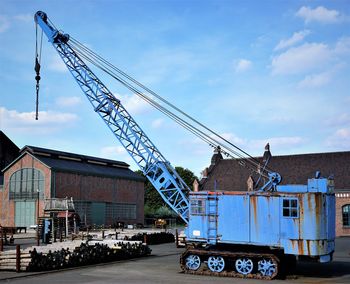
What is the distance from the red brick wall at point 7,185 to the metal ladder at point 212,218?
124 ft

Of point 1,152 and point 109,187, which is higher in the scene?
point 1,152

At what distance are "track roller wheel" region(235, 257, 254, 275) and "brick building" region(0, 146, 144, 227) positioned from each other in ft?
128

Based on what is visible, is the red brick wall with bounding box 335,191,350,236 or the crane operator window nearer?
the crane operator window

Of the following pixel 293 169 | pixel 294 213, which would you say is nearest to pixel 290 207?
pixel 294 213

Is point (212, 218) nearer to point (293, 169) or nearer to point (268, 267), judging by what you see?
point (268, 267)

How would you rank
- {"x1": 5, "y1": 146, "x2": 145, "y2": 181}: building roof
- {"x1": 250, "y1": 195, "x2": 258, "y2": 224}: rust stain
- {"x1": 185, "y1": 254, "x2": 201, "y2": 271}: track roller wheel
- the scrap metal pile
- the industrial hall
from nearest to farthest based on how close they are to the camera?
{"x1": 250, "y1": 195, "x2": 258, "y2": 224}: rust stain, {"x1": 185, "y1": 254, "x2": 201, "y2": 271}: track roller wheel, the scrap metal pile, the industrial hall, {"x1": 5, "y1": 146, "x2": 145, "y2": 181}: building roof

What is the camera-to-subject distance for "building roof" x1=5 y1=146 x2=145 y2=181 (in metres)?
54.8

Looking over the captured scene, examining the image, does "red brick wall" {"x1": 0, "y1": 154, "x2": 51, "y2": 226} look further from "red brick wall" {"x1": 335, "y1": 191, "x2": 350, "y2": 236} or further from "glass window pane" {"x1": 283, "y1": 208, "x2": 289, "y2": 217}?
"glass window pane" {"x1": 283, "y1": 208, "x2": 289, "y2": 217}

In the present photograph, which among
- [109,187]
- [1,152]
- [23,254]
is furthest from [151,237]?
[1,152]

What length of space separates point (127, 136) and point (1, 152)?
52.6 m

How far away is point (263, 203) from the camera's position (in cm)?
1791

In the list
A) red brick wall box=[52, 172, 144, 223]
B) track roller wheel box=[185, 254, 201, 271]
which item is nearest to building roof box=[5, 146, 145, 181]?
red brick wall box=[52, 172, 144, 223]

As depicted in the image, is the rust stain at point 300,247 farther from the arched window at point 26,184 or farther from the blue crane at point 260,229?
the arched window at point 26,184

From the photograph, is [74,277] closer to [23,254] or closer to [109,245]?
[23,254]
